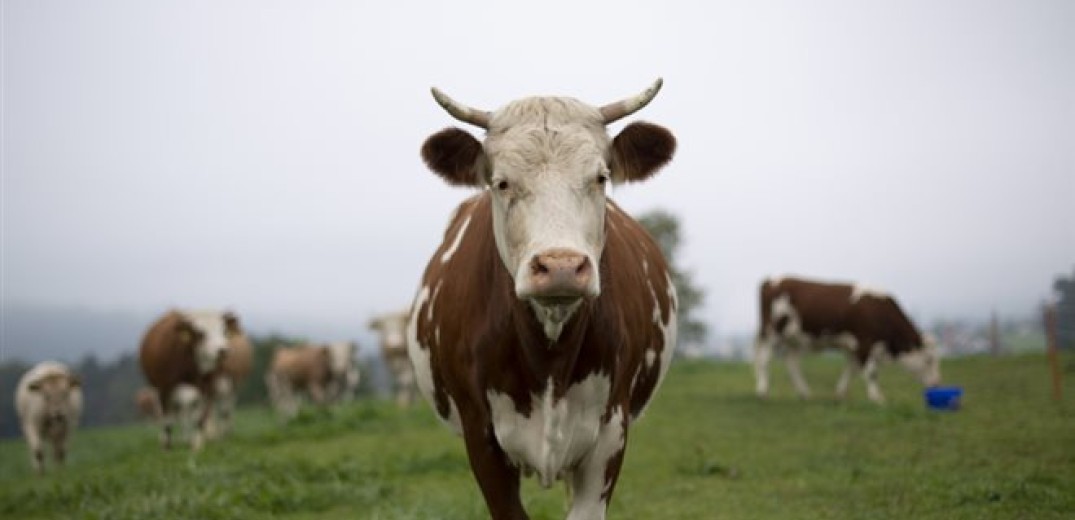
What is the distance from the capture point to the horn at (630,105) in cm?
393

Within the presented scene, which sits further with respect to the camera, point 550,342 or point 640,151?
point 640,151

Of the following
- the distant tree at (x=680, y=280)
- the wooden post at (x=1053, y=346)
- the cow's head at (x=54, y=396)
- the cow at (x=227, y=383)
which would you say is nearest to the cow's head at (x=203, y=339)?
the cow at (x=227, y=383)

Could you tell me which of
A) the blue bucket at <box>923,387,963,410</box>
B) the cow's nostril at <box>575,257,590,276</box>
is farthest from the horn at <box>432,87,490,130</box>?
the blue bucket at <box>923,387,963,410</box>

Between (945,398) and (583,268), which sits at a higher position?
(583,268)

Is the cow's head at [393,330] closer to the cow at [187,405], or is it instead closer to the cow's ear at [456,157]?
the cow at [187,405]

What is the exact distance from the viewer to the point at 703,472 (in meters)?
8.59

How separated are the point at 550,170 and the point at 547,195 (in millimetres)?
147

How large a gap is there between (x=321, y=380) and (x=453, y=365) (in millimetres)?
22841

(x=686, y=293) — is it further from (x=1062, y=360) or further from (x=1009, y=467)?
(x=1009, y=467)

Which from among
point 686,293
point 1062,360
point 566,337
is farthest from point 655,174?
point 686,293

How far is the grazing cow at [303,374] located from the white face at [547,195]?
76.0ft

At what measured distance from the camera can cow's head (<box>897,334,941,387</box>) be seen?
16984mm

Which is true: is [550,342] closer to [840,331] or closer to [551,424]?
[551,424]

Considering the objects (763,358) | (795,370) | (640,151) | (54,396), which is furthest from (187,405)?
(640,151)
